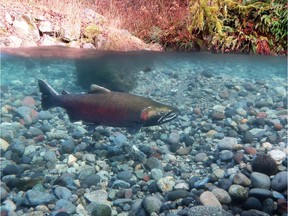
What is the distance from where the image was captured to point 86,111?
1949 millimetres

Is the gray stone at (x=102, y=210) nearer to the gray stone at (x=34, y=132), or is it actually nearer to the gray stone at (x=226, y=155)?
the gray stone at (x=34, y=132)

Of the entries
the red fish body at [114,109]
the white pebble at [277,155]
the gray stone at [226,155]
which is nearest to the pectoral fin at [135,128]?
the red fish body at [114,109]

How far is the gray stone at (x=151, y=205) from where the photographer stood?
192cm

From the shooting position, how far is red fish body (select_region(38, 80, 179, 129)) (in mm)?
1932

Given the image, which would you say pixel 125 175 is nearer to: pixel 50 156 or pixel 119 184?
pixel 119 184

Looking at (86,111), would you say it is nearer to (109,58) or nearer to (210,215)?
(210,215)

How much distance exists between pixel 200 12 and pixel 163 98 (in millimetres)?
2913

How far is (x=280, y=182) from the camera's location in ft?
6.78

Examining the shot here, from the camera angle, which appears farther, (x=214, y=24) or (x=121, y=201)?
(x=214, y=24)

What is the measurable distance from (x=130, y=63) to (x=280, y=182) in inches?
84.2

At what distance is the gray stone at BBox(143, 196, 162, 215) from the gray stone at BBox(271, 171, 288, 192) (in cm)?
76

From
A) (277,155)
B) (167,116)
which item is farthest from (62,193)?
(277,155)

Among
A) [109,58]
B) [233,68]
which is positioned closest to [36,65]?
[109,58]

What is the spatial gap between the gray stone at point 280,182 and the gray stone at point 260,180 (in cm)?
4
